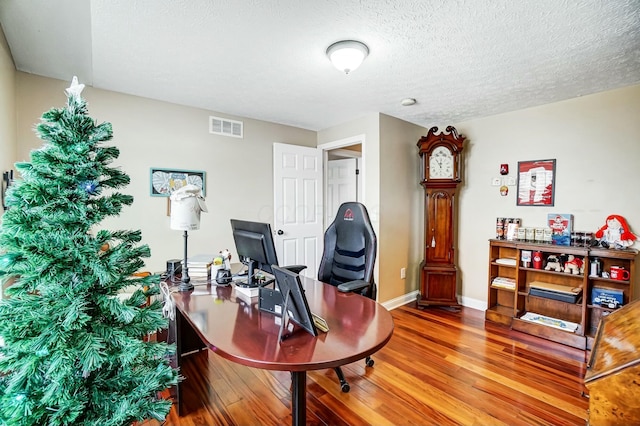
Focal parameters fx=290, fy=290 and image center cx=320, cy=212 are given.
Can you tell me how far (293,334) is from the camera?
122 cm

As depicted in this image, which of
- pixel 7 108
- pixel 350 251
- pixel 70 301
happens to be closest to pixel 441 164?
pixel 350 251

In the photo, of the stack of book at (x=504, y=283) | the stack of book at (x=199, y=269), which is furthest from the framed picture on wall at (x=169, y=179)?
the stack of book at (x=504, y=283)

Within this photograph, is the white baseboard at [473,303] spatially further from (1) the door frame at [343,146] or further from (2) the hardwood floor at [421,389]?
(1) the door frame at [343,146]

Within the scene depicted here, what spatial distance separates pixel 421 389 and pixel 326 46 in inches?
97.7

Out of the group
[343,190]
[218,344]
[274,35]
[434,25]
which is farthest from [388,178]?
[218,344]

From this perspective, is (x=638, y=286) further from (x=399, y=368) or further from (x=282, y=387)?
(x=282, y=387)

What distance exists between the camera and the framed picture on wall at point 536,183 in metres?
3.11

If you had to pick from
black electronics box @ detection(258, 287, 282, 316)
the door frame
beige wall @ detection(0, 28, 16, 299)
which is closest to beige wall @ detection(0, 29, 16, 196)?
beige wall @ detection(0, 28, 16, 299)

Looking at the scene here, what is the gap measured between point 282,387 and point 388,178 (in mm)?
2497

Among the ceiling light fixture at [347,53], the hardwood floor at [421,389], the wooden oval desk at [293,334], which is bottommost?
the hardwood floor at [421,389]

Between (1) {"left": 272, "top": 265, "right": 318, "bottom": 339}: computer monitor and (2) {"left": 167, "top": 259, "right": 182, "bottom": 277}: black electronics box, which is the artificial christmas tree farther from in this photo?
(2) {"left": 167, "top": 259, "right": 182, "bottom": 277}: black electronics box

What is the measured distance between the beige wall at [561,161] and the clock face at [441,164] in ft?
1.13

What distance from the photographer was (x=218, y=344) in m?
1.15

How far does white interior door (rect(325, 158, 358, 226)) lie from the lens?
182 inches
